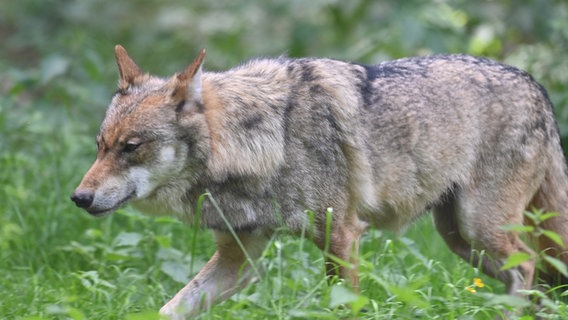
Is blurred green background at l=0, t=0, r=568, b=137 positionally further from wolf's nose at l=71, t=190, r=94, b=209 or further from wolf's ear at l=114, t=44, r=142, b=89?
wolf's nose at l=71, t=190, r=94, b=209

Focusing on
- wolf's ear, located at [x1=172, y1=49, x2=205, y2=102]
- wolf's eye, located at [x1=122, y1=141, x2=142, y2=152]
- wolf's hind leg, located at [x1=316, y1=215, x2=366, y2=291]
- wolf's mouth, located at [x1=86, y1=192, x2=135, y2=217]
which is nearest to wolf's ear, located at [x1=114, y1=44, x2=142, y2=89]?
wolf's ear, located at [x1=172, y1=49, x2=205, y2=102]

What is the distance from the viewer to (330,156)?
477 centimetres

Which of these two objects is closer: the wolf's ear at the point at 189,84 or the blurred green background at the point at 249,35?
the wolf's ear at the point at 189,84

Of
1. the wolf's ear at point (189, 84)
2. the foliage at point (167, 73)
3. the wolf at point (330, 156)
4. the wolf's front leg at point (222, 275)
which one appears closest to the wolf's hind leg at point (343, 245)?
the wolf at point (330, 156)

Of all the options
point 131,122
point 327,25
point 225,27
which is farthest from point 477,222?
point 225,27

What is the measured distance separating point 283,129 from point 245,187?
1.14 feet

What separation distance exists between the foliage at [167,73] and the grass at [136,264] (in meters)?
0.01

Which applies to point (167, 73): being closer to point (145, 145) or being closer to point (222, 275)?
point (222, 275)

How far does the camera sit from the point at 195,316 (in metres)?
4.62

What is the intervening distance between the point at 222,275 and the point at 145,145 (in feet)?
2.79

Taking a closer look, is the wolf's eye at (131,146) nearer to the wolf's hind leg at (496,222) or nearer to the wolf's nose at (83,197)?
the wolf's nose at (83,197)

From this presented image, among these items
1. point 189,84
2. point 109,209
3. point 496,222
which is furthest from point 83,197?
point 496,222

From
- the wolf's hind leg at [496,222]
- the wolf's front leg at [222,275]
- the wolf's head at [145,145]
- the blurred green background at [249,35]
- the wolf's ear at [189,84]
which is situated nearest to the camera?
the wolf's head at [145,145]

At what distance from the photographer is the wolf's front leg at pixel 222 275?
4.73m
